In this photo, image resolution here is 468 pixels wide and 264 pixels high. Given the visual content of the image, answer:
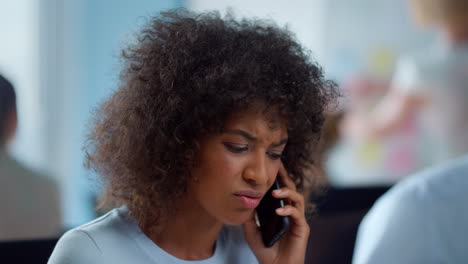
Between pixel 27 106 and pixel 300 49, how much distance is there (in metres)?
0.57

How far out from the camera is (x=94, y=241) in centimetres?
83

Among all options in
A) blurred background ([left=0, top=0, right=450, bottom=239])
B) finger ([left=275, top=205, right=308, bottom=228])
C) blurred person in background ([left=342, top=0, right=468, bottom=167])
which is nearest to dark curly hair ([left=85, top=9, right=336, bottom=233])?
finger ([left=275, top=205, right=308, bottom=228])

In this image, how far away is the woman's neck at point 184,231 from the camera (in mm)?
911

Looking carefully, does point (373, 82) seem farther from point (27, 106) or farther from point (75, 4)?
point (27, 106)

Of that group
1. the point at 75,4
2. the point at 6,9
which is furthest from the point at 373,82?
the point at 6,9

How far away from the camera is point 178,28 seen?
0.89 meters

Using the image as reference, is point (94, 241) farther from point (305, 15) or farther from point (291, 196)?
point (305, 15)

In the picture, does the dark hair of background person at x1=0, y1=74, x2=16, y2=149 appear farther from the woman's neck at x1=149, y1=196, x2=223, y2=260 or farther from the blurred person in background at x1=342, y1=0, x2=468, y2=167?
the blurred person in background at x1=342, y1=0, x2=468, y2=167

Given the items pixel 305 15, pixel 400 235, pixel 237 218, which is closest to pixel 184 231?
pixel 237 218

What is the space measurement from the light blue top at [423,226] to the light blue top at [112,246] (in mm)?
389

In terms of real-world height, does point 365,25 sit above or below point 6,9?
above

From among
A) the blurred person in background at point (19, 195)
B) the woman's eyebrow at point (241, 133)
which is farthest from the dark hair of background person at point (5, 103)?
the woman's eyebrow at point (241, 133)

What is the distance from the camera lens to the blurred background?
6.81 feet

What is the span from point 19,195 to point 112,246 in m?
0.33
